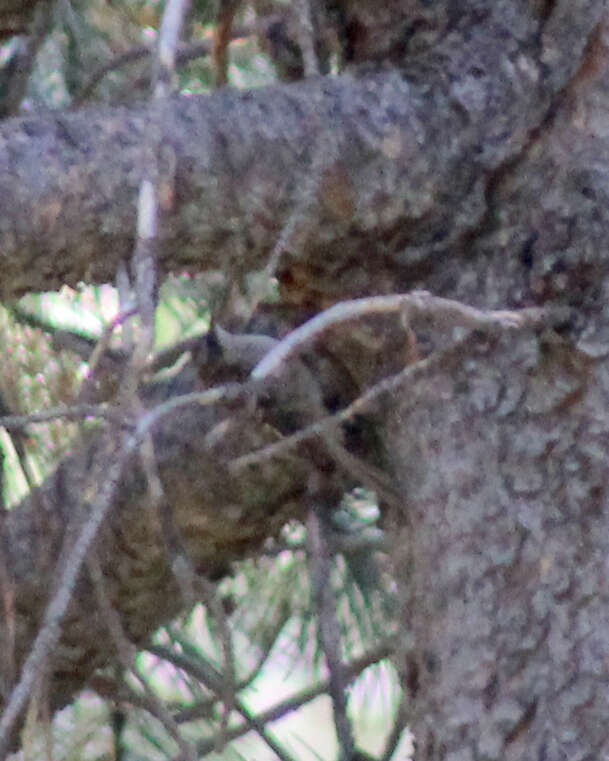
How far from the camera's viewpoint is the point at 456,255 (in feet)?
1.85

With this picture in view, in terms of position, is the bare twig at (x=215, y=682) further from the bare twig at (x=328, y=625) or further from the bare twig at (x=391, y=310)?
the bare twig at (x=391, y=310)

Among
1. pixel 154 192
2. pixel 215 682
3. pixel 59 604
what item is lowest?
pixel 215 682

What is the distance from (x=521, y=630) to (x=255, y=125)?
0.84 ft

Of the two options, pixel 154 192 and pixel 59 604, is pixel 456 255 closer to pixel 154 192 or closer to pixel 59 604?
pixel 154 192

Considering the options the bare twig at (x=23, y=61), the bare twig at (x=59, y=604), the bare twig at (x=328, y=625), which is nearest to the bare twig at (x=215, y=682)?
the bare twig at (x=328, y=625)

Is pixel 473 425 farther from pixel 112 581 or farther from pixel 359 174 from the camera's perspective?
pixel 112 581

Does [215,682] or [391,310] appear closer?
[391,310]

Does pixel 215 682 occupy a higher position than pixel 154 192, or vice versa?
pixel 154 192

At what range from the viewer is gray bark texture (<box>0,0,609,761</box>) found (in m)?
0.51

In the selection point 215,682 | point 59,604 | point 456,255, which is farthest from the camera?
point 215,682

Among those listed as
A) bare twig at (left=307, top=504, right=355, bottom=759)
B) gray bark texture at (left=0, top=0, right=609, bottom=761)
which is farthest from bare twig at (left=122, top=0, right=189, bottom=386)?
bare twig at (left=307, top=504, right=355, bottom=759)

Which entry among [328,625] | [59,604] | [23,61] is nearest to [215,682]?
[328,625]

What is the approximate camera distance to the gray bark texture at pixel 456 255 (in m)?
0.51

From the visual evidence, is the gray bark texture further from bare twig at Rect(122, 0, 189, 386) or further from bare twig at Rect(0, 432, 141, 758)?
bare twig at Rect(0, 432, 141, 758)
